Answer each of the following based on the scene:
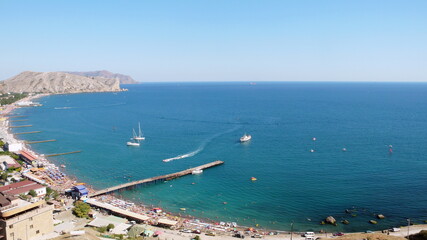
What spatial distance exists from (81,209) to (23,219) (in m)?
11.8

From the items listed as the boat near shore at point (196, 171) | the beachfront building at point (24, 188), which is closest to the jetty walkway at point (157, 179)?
the boat near shore at point (196, 171)

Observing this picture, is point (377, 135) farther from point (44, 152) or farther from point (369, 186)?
point (44, 152)

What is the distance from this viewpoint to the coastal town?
29.5m

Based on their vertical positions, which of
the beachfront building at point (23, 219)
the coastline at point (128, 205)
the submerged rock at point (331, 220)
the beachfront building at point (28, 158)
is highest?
the beachfront building at point (23, 219)

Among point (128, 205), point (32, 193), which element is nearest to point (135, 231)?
point (128, 205)

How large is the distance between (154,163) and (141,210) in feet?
70.2

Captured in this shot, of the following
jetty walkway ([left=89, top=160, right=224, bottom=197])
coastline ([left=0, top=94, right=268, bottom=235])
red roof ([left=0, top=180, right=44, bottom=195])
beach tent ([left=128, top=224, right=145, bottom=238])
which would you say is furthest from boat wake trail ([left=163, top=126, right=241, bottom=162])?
beach tent ([left=128, top=224, right=145, bottom=238])

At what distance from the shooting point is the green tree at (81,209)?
39.2 meters

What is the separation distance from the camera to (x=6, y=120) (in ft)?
380

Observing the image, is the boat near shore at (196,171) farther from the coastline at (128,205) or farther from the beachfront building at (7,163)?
the beachfront building at (7,163)

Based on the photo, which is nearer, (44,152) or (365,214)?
(365,214)

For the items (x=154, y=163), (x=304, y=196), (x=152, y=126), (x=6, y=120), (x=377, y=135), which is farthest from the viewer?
(x=6, y=120)

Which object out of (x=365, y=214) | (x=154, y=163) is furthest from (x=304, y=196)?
(x=154, y=163)

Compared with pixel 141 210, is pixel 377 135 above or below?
above
